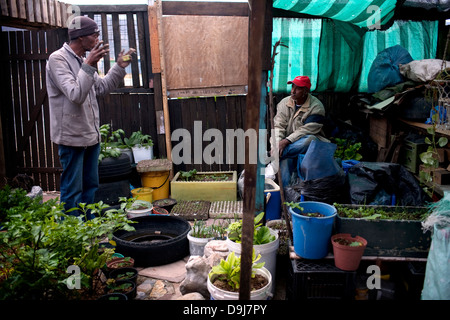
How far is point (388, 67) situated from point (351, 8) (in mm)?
1247

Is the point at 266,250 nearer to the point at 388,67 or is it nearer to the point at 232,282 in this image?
the point at 232,282

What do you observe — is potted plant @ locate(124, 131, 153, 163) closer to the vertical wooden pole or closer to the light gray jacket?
the light gray jacket

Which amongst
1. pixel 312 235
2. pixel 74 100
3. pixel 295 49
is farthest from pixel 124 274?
pixel 295 49

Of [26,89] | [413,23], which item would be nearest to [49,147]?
[26,89]

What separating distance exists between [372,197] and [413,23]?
390 cm

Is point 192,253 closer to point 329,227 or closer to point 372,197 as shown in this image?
point 329,227

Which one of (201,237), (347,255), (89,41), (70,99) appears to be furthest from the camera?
(89,41)

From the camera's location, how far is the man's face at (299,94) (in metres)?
5.49

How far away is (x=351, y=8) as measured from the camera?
5.10 metres

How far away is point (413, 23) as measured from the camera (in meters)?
6.47

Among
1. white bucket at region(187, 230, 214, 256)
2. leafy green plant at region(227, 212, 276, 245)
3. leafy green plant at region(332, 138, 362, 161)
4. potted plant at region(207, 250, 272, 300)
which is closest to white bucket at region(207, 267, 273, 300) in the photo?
potted plant at region(207, 250, 272, 300)

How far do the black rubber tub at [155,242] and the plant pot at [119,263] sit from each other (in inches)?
7.5

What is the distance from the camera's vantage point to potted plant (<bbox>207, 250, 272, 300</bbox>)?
276 centimetres

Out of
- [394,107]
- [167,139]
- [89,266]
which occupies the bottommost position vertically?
[89,266]
